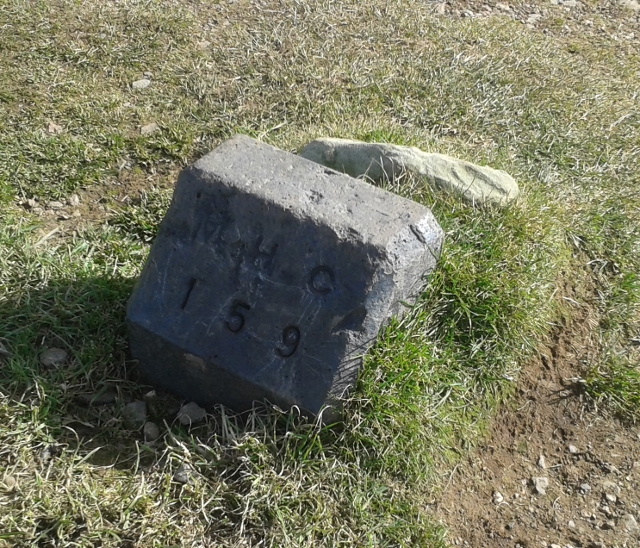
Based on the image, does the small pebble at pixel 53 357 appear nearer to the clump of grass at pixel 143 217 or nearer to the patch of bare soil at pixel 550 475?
the clump of grass at pixel 143 217

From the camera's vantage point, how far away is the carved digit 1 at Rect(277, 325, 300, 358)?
2.72 meters

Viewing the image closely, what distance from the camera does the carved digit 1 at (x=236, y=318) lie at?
276 cm

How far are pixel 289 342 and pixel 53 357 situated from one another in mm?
1149

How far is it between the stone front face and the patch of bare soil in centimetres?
83

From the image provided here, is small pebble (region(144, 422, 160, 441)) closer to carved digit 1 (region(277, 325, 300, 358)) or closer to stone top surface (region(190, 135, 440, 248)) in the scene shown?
carved digit 1 (region(277, 325, 300, 358))

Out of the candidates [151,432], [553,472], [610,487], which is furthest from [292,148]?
[610,487]

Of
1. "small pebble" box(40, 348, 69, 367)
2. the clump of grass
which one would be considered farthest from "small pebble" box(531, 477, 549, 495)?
the clump of grass

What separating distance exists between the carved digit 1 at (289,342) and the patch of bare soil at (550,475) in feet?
3.15

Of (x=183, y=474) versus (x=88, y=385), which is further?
(x=88, y=385)

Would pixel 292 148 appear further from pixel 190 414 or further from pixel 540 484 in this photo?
pixel 540 484

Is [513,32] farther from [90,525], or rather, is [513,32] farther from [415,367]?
[90,525]

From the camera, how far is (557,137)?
503cm

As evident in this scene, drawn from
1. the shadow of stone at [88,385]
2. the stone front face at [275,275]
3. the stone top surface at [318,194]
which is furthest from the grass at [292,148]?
the stone top surface at [318,194]

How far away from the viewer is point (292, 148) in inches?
176
